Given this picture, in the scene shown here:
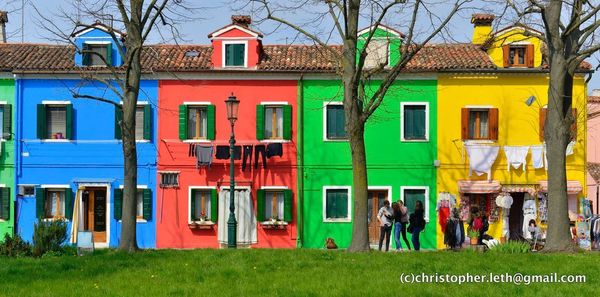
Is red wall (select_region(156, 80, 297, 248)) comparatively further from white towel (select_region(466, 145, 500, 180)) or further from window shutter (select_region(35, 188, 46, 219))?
white towel (select_region(466, 145, 500, 180))

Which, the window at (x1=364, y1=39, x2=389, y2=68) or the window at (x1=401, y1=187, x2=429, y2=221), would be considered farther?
the window at (x1=364, y1=39, x2=389, y2=68)

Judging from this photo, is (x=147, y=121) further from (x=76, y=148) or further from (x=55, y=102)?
(x=55, y=102)

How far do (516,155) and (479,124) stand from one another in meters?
1.68

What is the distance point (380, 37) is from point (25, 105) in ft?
42.2

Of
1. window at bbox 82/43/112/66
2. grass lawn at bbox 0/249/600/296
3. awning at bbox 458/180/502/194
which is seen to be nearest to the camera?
grass lawn at bbox 0/249/600/296

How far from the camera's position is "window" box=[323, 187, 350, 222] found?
28.8 meters

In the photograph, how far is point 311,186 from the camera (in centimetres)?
2892

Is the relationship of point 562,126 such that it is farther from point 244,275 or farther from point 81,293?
point 81,293

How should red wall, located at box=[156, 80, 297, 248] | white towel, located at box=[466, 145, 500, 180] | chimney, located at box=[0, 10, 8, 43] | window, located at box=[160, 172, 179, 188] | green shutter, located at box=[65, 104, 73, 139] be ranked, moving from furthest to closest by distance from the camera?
chimney, located at box=[0, 10, 8, 43], window, located at box=[160, 172, 179, 188], red wall, located at box=[156, 80, 297, 248], green shutter, located at box=[65, 104, 73, 139], white towel, located at box=[466, 145, 500, 180]

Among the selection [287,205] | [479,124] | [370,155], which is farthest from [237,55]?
[479,124]

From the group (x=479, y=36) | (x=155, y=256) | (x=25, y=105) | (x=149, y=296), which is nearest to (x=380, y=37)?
(x=479, y=36)

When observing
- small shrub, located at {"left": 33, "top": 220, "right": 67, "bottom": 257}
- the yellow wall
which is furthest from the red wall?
small shrub, located at {"left": 33, "top": 220, "right": 67, "bottom": 257}

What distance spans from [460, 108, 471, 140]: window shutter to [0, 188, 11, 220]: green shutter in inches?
634

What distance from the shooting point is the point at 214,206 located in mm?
28734
